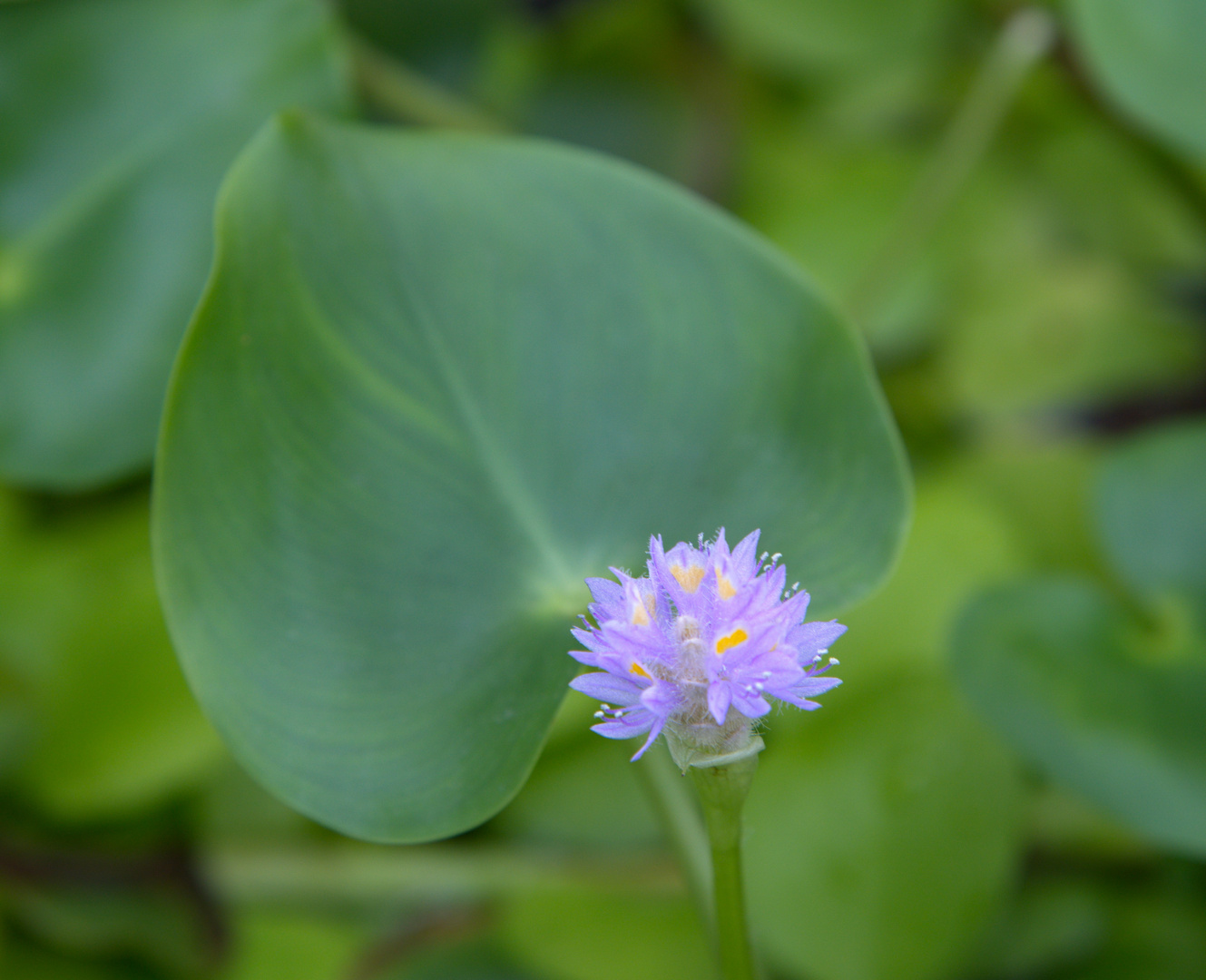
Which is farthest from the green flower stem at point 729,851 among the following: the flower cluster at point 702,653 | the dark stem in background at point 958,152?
the dark stem in background at point 958,152

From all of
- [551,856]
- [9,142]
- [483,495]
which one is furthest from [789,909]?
[9,142]

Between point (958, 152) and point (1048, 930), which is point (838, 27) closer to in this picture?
point (958, 152)

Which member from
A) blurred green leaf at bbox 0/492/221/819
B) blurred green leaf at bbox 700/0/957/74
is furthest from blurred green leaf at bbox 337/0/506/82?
blurred green leaf at bbox 0/492/221/819

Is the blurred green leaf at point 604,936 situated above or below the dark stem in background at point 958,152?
below

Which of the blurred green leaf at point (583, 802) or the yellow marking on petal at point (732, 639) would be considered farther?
the blurred green leaf at point (583, 802)

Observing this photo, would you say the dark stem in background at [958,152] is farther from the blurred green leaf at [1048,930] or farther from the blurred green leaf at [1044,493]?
the blurred green leaf at [1048,930]

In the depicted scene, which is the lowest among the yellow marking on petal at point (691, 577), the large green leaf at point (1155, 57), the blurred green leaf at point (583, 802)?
the blurred green leaf at point (583, 802)

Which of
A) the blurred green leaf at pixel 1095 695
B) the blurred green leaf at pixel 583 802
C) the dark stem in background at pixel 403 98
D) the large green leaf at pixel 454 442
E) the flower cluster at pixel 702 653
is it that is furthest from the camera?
the dark stem in background at pixel 403 98
